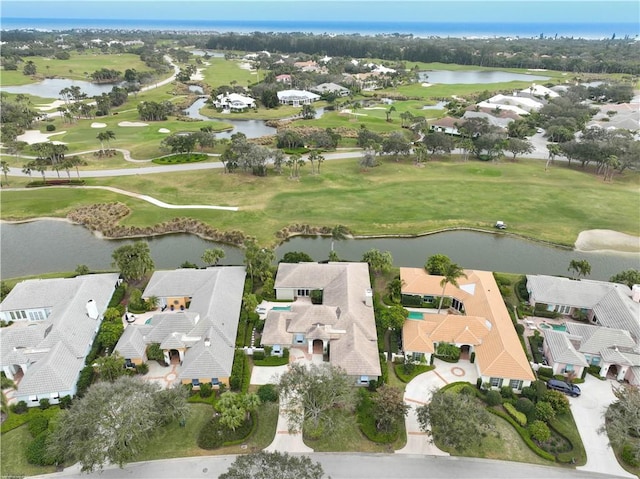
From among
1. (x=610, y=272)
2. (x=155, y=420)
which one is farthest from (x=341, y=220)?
(x=155, y=420)

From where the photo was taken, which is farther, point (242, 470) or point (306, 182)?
point (306, 182)

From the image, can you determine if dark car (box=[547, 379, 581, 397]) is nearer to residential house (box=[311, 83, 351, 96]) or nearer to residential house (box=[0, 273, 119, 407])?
residential house (box=[0, 273, 119, 407])

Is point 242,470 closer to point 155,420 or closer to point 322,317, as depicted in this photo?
point 155,420

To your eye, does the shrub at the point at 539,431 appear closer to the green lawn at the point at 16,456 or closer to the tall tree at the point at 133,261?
the green lawn at the point at 16,456

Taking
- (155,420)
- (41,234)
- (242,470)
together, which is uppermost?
(242,470)

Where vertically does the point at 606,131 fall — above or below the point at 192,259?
above

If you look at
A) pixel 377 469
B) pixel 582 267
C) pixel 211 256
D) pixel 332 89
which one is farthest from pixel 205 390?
pixel 332 89
